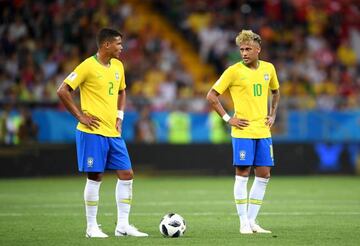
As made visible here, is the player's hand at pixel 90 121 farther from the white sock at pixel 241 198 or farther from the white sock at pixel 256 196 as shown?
the white sock at pixel 256 196

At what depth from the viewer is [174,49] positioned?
2770 cm

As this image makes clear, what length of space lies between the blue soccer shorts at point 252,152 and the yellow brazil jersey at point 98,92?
154 cm

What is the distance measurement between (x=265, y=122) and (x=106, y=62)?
6.95 ft

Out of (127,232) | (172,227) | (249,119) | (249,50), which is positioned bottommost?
(127,232)

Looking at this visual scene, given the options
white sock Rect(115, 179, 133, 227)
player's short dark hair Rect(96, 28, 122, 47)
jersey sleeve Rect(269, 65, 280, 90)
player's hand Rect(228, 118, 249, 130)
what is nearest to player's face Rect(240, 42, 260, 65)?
jersey sleeve Rect(269, 65, 280, 90)

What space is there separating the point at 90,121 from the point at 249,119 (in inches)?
78.3

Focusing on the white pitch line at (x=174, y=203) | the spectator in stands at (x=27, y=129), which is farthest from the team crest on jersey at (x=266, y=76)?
the spectator in stands at (x=27, y=129)

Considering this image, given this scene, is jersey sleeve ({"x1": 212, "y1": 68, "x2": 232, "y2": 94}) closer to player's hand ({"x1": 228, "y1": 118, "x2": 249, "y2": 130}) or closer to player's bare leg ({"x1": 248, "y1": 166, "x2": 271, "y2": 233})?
player's hand ({"x1": 228, "y1": 118, "x2": 249, "y2": 130})

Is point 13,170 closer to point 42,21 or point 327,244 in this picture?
point 42,21

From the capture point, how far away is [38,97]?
22922 mm

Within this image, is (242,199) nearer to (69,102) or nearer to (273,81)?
(273,81)

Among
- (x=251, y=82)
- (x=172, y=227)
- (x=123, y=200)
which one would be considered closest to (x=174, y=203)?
(x=123, y=200)

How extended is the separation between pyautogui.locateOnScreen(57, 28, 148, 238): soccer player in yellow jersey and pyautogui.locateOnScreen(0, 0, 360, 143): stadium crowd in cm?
1213

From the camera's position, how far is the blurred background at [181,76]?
22594 mm
